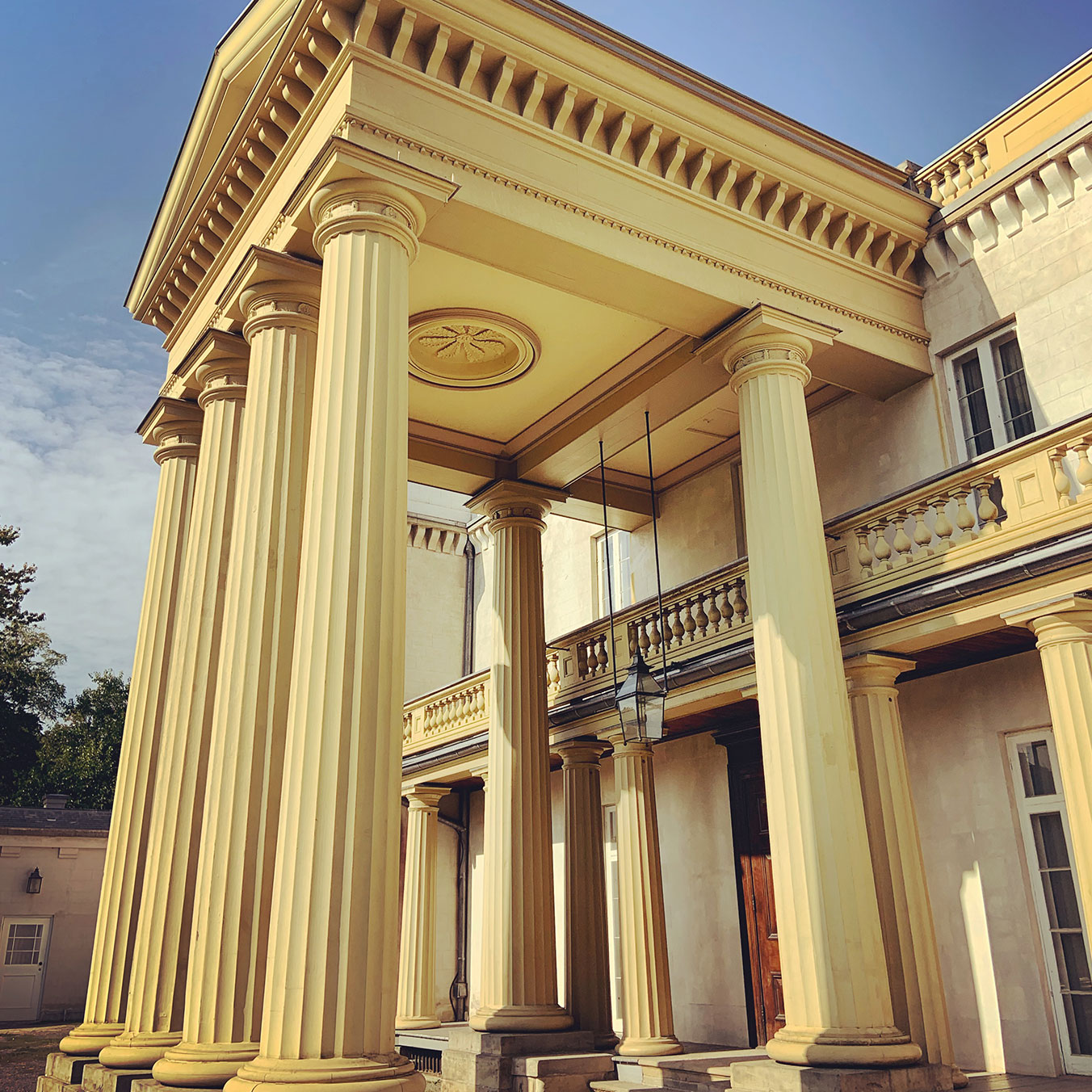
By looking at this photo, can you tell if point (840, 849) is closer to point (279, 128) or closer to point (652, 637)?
point (652, 637)

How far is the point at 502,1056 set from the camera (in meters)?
12.5

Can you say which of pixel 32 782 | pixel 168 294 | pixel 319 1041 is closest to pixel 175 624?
pixel 168 294

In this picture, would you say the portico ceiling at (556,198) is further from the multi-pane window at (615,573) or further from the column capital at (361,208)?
the multi-pane window at (615,573)

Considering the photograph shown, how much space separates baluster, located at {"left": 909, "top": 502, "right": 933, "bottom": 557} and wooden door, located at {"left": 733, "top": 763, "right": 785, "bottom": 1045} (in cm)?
515

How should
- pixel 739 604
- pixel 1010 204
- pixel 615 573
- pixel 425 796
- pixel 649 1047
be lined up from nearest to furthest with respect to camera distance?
pixel 1010 204 < pixel 649 1047 < pixel 739 604 < pixel 615 573 < pixel 425 796

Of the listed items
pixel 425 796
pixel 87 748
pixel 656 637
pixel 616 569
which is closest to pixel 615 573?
pixel 616 569

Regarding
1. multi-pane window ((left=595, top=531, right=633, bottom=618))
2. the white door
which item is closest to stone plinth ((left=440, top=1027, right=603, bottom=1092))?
multi-pane window ((left=595, top=531, right=633, bottom=618))

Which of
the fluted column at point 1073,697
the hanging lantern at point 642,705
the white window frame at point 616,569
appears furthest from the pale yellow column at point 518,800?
the fluted column at point 1073,697

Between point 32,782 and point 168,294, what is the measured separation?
39673 millimetres

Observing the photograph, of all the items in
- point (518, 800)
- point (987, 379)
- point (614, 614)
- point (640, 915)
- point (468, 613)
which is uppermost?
point (468, 613)

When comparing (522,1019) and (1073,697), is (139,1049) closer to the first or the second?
(522,1019)

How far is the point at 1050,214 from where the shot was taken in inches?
464

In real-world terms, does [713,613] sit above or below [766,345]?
below

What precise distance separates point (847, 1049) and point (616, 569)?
38.2 ft
